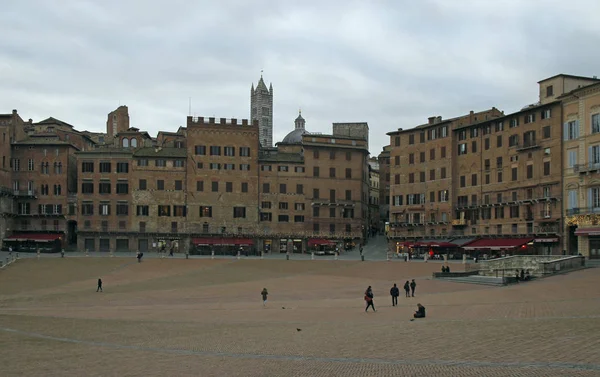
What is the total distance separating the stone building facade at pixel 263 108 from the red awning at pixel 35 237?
10134 cm

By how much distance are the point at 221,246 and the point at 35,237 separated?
24389 mm

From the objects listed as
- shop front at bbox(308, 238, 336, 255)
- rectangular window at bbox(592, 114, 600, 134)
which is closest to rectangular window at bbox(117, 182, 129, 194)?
shop front at bbox(308, 238, 336, 255)

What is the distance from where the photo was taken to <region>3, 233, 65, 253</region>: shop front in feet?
277

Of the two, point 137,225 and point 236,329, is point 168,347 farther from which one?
point 137,225

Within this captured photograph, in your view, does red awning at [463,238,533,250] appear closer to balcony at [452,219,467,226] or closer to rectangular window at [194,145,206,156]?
balcony at [452,219,467,226]

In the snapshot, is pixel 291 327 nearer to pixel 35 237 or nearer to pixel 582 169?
pixel 582 169

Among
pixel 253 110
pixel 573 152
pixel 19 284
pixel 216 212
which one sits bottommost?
pixel 19 284

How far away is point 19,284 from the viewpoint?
55.2 metres

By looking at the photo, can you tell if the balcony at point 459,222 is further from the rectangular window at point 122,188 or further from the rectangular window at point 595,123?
the rectangular window at point 122,188

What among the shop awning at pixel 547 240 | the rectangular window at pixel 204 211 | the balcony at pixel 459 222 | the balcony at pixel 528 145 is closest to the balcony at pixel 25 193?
the rectangular window at pixel 204 211

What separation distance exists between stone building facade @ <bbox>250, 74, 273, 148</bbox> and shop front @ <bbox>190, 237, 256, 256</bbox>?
9619cm

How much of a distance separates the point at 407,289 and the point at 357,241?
5080 cm

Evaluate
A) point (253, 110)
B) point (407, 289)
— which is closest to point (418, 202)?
point (407, 289)

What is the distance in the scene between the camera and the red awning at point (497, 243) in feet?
238
